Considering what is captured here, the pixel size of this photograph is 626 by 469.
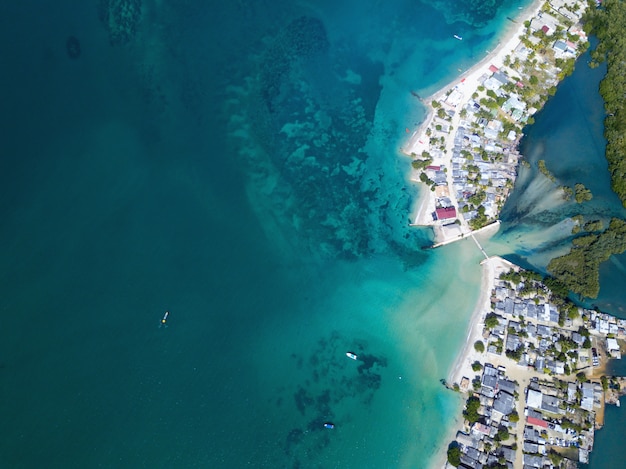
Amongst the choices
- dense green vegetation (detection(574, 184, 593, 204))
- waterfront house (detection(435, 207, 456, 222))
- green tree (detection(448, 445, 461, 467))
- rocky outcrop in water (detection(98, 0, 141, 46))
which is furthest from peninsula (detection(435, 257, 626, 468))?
rocky outcrop in water (detection(98, 0, 141, 46))

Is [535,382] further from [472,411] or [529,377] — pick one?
[472,411]

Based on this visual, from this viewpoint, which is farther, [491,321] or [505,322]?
[505,322]

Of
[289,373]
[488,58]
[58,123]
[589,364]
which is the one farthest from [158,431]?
[488,58]

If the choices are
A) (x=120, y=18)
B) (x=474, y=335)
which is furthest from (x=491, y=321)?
(x=120, y=18)

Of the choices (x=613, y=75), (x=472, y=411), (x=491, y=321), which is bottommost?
(x=472, y=411)

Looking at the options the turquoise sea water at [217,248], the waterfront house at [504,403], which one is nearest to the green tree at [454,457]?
the turquoise sea water at [217,248]

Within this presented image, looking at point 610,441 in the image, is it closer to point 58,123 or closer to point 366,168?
point 366,168
